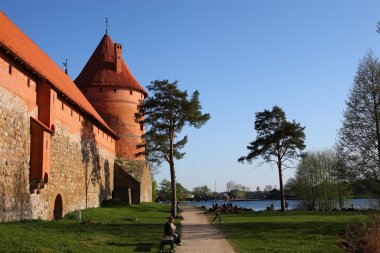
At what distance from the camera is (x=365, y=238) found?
42.4ft

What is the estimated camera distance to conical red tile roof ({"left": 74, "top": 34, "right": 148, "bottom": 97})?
36812mm

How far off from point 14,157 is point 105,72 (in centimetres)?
2295

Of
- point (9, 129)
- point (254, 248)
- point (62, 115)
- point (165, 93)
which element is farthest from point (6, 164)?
point (165, 93)

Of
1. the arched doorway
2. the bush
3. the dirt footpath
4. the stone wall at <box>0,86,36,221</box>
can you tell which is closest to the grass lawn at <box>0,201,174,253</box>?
the stone wall at <box>0,86,36,221</box>

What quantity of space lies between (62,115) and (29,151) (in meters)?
4.84

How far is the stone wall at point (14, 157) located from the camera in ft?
47.5

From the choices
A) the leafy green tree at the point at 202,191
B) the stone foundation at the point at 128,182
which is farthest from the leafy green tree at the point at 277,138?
the leafy green tree at the point at 202,191

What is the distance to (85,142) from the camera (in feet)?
87.5

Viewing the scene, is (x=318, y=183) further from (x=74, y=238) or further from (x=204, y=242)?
(x=74, y=238)

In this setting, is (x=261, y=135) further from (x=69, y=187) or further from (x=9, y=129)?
(x=9, y=129)

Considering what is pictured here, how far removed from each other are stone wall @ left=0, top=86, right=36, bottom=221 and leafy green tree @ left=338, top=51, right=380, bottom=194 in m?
15.8

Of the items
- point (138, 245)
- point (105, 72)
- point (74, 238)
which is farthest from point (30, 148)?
point (105, 72)

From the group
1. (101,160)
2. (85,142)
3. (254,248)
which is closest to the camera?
(254,248)

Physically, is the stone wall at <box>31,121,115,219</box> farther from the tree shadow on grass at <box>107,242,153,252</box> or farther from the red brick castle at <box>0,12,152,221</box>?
the tree shadow on grass at <box>107,242,153,252</box>
